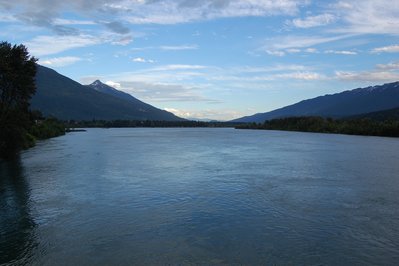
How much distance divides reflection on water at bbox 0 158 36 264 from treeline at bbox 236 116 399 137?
91675mm

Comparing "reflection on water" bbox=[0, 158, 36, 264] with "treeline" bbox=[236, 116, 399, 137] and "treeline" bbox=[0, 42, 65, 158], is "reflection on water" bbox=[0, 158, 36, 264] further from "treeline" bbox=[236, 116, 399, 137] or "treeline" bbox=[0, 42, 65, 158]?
"treeline" bbox=[236, 116, 399, 137]

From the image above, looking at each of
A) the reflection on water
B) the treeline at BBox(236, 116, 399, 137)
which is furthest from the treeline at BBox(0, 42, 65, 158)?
the treeline at BBox(236, 116, 399, 137)

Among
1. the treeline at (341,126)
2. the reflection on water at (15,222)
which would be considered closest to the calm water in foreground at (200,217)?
the reflection on water at (15,222)

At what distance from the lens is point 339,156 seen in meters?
49.9

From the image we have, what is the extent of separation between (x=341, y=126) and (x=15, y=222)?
116149mm

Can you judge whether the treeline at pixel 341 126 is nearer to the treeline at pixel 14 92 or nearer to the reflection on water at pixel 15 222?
the treeline at pixel 14 92

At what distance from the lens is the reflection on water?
49.9ft

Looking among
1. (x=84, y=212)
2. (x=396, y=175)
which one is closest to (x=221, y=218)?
(x=84, y=212)

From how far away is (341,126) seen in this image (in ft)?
401

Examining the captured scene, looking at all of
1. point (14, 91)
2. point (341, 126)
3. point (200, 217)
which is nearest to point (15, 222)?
point (200, 217)

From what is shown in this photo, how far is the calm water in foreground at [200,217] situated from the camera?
15.0 m

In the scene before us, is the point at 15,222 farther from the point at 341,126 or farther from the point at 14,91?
the point at 341,126

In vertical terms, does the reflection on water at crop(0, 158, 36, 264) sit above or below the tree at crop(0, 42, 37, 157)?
below

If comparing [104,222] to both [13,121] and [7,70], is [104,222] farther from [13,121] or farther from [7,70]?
[7,70]
